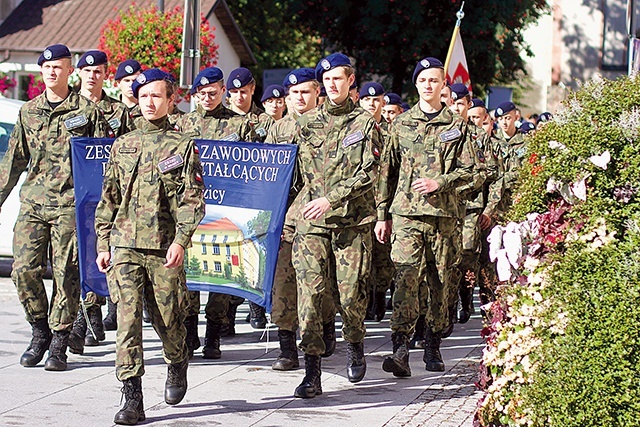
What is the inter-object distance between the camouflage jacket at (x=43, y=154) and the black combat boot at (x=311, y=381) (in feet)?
7.03

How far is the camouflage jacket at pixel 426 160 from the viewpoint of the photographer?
351 inches

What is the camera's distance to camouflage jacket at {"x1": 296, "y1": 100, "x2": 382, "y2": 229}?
809 cm

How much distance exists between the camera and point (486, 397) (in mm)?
6027

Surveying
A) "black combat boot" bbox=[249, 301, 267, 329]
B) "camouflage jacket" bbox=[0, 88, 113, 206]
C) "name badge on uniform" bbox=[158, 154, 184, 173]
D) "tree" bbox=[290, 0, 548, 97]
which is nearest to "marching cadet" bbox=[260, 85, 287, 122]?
"black combat boot" bbox=[249, 301, 267, 329]

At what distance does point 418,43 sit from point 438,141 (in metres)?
21.9

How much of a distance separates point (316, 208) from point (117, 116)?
2640 mm

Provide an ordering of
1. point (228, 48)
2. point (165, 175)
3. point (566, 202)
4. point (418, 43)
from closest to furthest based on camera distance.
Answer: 1. point (566, 202)
2. point (165, 175)
3. point (418, 43)
4. point (228, 48)

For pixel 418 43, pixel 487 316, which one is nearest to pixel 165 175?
pixel 487 316

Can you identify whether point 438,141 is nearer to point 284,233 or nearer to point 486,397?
point 284,233

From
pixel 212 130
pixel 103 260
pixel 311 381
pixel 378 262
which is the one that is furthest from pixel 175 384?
pixel 378 262

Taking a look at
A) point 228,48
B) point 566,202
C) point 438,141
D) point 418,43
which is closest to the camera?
point 566,202

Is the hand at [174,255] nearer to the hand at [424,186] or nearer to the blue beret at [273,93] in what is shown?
the hand at [424,186]

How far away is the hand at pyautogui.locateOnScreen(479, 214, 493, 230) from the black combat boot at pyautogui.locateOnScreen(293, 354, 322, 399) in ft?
14.8

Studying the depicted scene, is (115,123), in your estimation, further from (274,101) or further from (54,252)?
(274,101)
